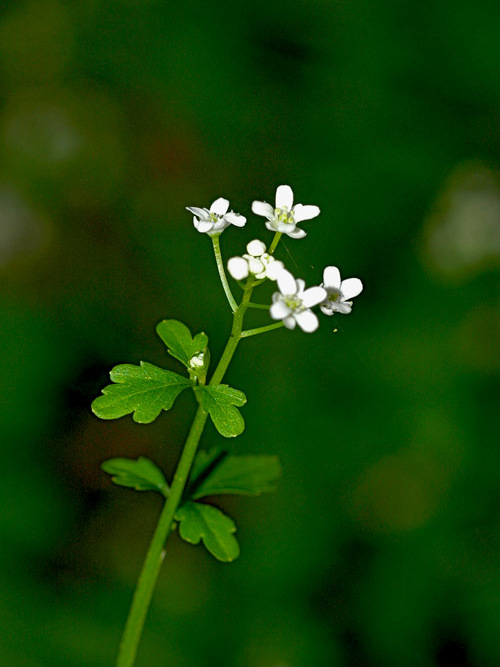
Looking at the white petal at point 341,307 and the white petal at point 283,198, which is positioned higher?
the white petal at point 283,198

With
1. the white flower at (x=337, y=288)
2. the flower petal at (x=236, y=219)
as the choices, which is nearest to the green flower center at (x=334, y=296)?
the white flower at (x=337, y=288)

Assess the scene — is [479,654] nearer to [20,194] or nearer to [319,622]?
[319,622]

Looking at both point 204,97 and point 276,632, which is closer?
point 276,632

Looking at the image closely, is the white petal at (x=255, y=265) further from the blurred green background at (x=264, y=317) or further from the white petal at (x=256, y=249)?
the blurred green background at (x=264, y=317)

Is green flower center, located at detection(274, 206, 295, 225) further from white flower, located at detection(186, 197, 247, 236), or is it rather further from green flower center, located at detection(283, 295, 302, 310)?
green flower center, located at detection(283, 295, 302, 310)

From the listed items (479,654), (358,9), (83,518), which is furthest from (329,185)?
(479,654)

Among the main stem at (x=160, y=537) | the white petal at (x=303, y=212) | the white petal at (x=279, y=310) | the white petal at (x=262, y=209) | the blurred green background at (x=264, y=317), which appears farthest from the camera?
the blurred green background at (x=264, y=317)
